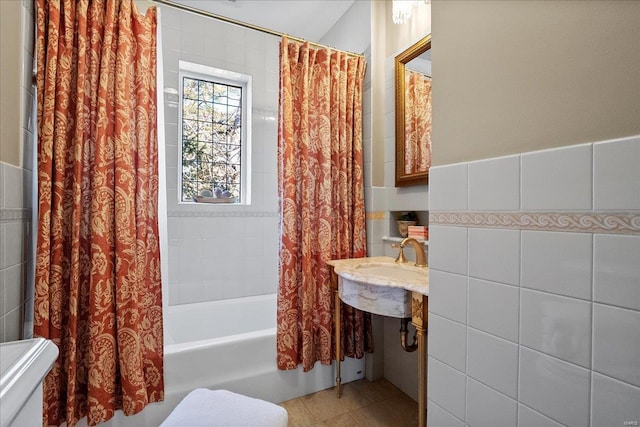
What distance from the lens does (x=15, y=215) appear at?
1192 mm

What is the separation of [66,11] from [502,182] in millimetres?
1911

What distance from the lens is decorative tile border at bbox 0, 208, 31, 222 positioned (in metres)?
1.10

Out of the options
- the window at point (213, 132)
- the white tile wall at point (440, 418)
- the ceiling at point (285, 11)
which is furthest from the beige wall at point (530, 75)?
the window at point (213, 132)

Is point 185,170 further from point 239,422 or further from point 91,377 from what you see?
point 239,422

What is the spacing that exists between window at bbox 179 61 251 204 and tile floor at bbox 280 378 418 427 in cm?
165

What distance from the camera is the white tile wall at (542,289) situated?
67cm

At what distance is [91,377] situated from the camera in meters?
1.35

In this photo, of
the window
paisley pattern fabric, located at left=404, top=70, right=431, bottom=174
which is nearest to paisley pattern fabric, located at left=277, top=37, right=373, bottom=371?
paisley pattern fabric, located at left=404, top=70, right=431, bottom=174

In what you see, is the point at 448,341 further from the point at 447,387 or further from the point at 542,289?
the point at 542,289

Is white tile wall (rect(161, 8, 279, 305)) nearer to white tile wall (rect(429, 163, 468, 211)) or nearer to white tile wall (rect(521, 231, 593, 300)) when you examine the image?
white tile wall (rect(429, 163, 468, 211))

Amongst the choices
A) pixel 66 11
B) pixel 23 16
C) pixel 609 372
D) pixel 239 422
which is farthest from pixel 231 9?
pixel 609 372

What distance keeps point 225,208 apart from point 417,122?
1.67 meters

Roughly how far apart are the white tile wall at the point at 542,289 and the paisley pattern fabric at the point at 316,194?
0.92m

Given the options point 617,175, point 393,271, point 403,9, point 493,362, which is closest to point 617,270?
point 617,175
